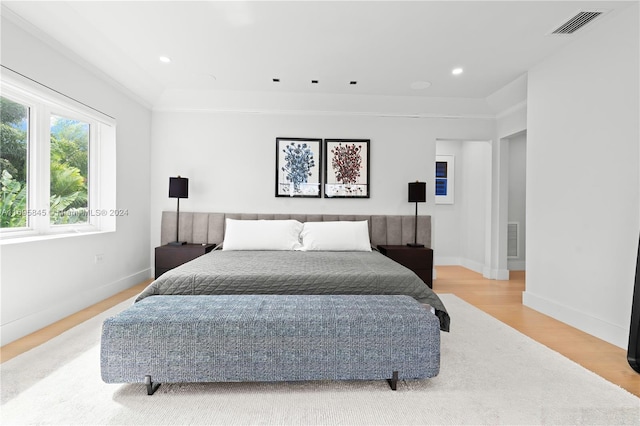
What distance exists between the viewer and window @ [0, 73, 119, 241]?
2.83m

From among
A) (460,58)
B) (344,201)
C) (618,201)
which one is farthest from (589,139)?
(344,201)

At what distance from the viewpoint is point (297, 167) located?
16.1 feet

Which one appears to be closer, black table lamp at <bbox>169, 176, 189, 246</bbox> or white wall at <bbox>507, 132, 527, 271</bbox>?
black table lamp at <bbox>169, 176, 189, 246</bbox>

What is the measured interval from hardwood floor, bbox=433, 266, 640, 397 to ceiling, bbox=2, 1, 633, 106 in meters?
2.64

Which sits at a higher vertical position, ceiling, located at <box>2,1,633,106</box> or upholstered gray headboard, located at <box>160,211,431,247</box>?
ceiling, located at <box>2,1,633,106</box>

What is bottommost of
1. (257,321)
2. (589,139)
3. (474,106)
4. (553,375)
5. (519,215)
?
(553,375)

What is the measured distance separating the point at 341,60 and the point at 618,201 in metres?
2.81

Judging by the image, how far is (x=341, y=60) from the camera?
3.66 meters

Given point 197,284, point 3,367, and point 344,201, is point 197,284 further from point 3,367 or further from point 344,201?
point 344,201

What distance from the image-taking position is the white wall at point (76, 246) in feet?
8.73


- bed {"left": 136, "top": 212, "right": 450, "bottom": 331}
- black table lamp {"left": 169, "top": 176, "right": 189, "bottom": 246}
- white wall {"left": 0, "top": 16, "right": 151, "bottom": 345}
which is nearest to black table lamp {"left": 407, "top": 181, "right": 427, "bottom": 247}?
bed {"left": 136, "top": 212, "right": 450, "bottom": 331}

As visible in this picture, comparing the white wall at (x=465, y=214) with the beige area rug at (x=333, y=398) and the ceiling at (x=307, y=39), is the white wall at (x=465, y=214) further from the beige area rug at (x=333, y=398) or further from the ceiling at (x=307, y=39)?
the beige area rug at (x=333, y=398)

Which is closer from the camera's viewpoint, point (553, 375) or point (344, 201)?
point (553, 375)

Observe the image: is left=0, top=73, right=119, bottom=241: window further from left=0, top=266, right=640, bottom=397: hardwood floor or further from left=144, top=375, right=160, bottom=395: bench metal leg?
left=144, top=375, right=160, bottom=395: bench metal leg
